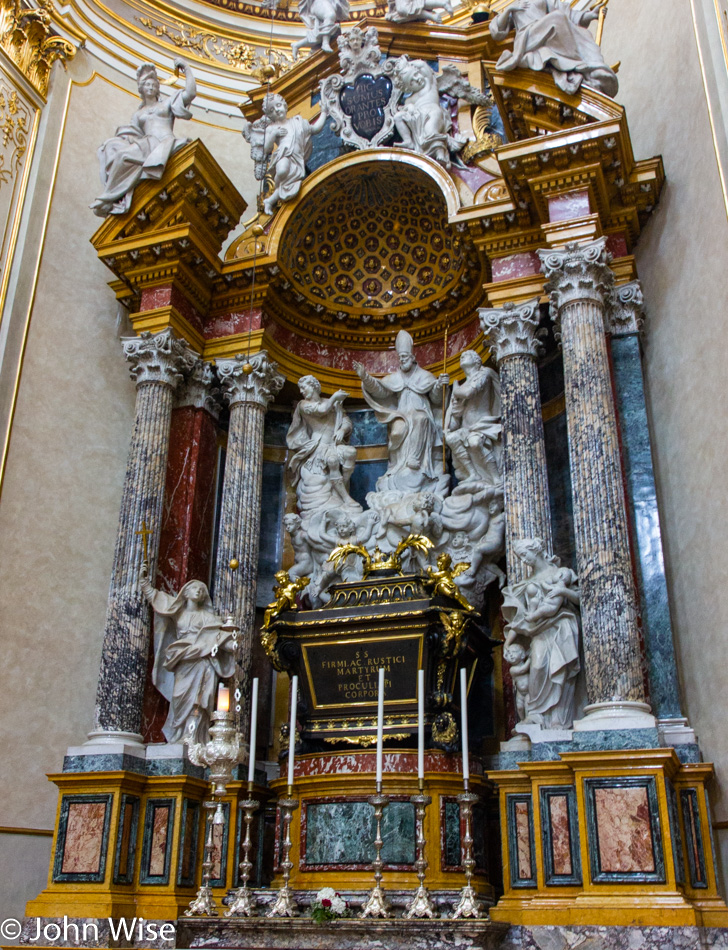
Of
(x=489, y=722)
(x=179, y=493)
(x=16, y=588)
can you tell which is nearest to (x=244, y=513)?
(x=179, y=493)

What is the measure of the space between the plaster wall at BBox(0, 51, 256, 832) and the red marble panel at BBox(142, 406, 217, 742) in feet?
3.91

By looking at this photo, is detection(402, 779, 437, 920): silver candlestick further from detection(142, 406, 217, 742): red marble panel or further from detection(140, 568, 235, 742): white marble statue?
detection(142, 406, 217, 742): red marble panel

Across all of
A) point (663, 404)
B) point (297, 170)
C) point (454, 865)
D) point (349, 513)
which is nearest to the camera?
point (454, 865)

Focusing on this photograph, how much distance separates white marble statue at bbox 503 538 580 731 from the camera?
7.75m

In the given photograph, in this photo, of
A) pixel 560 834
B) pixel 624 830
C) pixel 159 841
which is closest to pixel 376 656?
pixel 560 834

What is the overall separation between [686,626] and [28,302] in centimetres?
762

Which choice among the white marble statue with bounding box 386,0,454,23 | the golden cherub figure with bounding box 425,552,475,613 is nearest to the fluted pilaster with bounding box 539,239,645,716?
the golden cherub figure with bounding box 425,552,475,613

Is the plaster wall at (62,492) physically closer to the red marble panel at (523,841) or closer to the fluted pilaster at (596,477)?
the red marble panel at (523,841)

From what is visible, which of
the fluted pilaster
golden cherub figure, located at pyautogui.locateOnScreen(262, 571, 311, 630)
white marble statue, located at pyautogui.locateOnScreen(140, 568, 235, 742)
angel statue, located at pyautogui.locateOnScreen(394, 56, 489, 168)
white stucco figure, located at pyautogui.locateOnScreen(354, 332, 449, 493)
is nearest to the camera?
the fluted pilaster

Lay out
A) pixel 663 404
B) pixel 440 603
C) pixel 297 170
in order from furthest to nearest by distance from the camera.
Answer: pixel 297 170, pixel 663 404, pixel 440 603

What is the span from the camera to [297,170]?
10.9 metres

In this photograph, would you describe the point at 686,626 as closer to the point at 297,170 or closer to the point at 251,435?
the point at 251,435

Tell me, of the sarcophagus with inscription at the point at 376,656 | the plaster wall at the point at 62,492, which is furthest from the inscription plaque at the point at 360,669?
the plaster wall at the point at 62,492

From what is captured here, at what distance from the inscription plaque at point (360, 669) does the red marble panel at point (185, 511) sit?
1.56 meters
